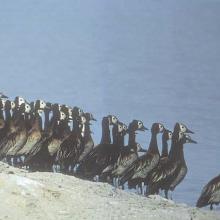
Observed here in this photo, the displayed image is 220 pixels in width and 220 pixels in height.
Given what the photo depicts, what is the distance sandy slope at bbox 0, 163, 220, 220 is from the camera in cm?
804

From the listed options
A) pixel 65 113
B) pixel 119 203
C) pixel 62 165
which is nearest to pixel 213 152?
pixel 65 113

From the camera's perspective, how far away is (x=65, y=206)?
27.4 feet

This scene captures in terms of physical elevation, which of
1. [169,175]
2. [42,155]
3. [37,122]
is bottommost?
[169,175]

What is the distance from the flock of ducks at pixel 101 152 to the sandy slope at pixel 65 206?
1.55m

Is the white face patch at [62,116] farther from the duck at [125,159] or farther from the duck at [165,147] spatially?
the duck at [165,147]

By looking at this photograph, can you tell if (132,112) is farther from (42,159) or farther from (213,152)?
(42,159)

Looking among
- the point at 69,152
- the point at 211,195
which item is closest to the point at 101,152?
the point at 69,152

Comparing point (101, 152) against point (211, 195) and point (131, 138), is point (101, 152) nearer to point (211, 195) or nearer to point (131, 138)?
point (131, 138)

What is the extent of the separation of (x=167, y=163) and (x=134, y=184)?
57 cm

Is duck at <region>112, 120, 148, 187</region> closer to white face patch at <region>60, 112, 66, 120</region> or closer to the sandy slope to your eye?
white face patch at <region>60, 112, 66, 120</region>

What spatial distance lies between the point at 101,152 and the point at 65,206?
4076mm

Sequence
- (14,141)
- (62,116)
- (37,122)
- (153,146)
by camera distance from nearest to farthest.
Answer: (153,146)
(14,141)
(37,122)
(62,116)

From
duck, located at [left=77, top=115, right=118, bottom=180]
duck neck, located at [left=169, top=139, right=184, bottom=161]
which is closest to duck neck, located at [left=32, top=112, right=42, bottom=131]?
duck, located at [left=77, top=115, right=118, bottom=180]

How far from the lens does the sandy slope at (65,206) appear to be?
8039mm
